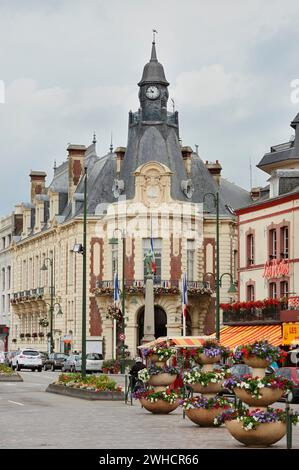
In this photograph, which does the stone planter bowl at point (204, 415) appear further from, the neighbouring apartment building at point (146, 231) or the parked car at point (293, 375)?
the neighbouring apartment building at point (146, 231)

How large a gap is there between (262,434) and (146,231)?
61468 millimetres

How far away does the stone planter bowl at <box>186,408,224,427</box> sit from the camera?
83.3 ft

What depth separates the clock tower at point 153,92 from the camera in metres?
84.1

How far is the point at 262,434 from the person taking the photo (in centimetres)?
2062

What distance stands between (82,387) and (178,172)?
157 ft

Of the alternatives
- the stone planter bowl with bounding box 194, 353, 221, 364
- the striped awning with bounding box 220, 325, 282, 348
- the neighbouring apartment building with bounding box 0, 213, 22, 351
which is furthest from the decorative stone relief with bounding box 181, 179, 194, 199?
the stone planter bowl with bounding box 194, 353, 221, 364

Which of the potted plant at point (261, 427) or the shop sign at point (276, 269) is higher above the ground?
the shop sign at point (276, 269)

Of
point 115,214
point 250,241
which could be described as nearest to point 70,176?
point 115,214

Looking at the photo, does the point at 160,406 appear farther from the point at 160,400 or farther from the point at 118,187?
the point at 118,187

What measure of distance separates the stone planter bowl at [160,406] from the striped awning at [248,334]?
20.1 metres

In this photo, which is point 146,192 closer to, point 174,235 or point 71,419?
point 174,235

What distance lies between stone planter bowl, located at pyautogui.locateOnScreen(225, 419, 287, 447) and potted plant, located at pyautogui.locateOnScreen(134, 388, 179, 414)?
355 inches

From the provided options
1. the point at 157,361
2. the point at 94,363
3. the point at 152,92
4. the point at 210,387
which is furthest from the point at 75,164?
the point at 210,387

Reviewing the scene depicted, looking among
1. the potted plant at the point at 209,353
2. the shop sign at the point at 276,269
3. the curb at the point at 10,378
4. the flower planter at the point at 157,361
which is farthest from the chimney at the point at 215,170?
the potted plant at the point at 209,353
